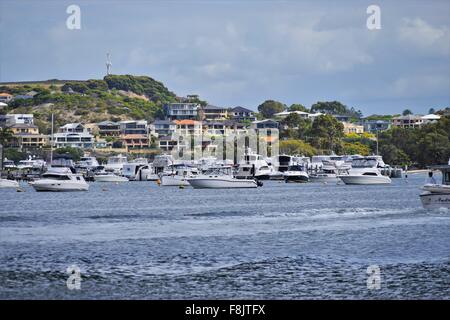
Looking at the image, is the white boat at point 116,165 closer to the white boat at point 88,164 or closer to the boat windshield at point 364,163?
the white boat at point 88,164

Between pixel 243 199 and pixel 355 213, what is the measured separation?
22.1 meters

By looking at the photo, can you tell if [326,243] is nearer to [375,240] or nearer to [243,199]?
[375,240]

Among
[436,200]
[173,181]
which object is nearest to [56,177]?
[173,181]

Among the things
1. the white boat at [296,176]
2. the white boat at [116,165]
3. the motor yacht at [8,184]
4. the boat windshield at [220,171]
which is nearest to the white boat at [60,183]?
the boat windshield at [220,171]

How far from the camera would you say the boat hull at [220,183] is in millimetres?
105688

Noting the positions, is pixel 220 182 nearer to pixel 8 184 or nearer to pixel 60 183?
pixel 60 183

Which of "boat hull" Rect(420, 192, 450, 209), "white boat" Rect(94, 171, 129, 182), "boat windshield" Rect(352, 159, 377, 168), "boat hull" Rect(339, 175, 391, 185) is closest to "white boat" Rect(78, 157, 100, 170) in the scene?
"white boat" Rect(94, 171, 129, 182)

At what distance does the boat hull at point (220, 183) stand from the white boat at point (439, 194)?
1792 inches

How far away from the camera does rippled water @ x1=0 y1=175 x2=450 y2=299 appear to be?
3475 centimetres

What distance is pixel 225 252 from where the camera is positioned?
44094mm
